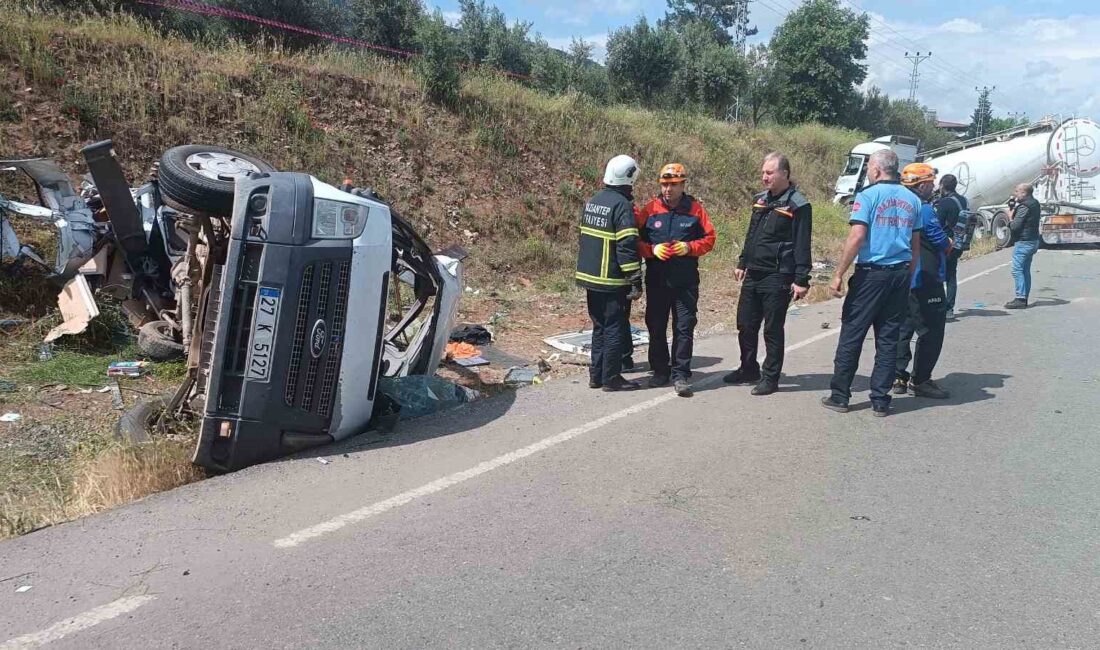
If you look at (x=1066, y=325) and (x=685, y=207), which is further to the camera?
(x=1066, y=325)

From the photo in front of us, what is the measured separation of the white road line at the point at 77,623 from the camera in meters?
2.70

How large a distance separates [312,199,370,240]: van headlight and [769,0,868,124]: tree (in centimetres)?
4008

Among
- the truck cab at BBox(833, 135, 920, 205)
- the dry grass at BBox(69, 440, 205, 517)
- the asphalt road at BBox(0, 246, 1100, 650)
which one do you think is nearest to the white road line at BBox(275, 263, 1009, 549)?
the asphalt road at BBox(0, 246, 1100, 650)

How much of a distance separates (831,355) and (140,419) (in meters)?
6.18

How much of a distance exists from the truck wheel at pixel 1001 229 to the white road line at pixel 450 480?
18.4 metres

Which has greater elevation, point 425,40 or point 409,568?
point 425,40

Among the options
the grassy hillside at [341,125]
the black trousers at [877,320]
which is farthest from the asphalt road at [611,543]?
the grassy hillside at [341,125]

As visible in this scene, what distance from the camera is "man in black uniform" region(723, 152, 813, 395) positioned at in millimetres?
5883

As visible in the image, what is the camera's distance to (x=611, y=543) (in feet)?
11.6

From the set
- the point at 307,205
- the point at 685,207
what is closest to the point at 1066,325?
the point at 685,207

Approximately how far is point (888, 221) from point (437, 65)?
41.2 ft

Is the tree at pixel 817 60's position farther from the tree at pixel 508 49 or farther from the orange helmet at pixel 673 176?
the orange helmet at pixel 673 176

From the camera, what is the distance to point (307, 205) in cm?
427

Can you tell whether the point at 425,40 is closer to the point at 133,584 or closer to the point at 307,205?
the point at 307,205
